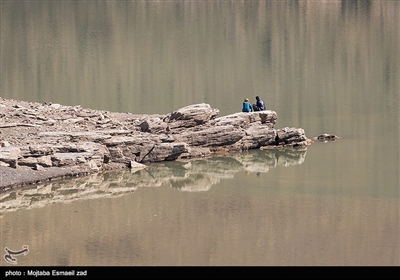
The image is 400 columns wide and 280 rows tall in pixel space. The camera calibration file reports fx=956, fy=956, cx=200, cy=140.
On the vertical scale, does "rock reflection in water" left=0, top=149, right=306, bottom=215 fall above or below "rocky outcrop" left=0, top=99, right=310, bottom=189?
below

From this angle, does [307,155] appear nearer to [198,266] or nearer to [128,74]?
[198,266]

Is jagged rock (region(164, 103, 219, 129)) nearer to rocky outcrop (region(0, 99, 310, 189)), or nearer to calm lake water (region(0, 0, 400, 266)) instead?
rocky outcrop (region(0, 99, 310, 189))

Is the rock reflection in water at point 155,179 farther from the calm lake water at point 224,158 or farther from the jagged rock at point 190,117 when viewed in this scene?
the jagged rock at point 190,117

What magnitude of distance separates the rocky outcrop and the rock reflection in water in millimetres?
510

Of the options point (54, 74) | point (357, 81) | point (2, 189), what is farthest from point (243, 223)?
point (54, 74)

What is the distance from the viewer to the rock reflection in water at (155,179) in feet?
90.7

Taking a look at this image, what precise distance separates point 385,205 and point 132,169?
8755 mm

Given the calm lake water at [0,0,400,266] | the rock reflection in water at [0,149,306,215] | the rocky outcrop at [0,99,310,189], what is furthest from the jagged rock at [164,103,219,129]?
the calm lake water at [0,0,400,266]

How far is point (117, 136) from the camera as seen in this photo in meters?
32.3

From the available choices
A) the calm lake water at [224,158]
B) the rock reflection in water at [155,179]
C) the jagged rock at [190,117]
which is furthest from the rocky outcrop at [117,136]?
the calm lake water at [224,158]

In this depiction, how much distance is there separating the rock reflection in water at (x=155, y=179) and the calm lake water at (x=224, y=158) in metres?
0.06

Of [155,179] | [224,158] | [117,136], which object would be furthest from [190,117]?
[155,179]

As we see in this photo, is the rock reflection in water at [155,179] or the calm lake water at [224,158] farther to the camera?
the rock reflection in water at [155,179]

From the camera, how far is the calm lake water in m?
23.1
